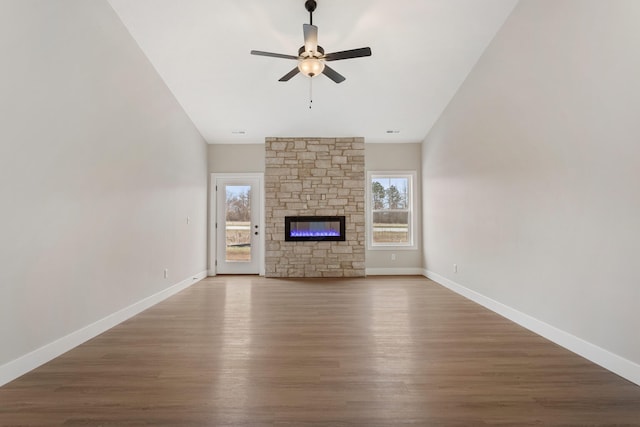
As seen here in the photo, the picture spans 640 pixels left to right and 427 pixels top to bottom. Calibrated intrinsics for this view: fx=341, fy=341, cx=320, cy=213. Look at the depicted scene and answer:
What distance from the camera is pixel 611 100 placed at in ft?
8.23

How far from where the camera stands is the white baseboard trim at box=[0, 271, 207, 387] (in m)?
2.35

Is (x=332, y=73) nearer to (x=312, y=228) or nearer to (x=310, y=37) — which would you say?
(x=310, y=37)

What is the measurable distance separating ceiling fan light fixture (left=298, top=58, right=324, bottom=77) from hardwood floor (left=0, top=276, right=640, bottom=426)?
109 inches

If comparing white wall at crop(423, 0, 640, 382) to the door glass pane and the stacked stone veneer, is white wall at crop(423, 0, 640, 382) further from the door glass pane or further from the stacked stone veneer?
the door glass pane

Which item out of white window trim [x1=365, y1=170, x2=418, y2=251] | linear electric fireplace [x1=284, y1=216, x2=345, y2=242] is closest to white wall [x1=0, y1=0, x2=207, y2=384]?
linear electric fireplace [x1=284, y1=216, x2=345, y2=242]

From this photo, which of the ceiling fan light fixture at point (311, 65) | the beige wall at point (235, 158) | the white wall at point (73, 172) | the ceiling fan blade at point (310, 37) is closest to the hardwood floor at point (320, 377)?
the white wall at point (73, 172)

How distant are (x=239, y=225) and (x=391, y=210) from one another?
322 cm

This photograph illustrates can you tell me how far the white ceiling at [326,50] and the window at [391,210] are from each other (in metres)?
1.15

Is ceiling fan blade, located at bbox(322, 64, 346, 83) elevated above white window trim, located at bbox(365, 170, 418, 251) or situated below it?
above

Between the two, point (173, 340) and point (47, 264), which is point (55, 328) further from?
point (173, 340)

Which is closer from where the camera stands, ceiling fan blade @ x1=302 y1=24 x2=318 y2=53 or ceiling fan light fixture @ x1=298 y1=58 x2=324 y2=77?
ceiling fan blade @ x1=302 y1=24 x2=318 y2=53

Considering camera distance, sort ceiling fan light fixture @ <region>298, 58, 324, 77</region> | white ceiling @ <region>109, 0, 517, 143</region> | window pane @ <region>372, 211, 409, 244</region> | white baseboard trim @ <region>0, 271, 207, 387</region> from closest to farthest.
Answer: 1. white baseboard trim @ <region>0, 271, 207, 387</region>
2. ceiling fan light fixture @ <region>298, 58, 324, 77</region>
3. white ceiling @ <region>109, 0, 517, 143</region>
4. window pane @ <region>372, 211, 409, 244</region>

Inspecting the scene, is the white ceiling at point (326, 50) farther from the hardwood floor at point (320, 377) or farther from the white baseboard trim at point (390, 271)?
the hardwood floor at point (320, 377)

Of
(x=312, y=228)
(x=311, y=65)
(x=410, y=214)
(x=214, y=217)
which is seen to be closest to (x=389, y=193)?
(x=410, y=214)
